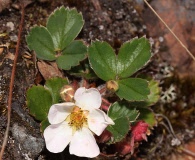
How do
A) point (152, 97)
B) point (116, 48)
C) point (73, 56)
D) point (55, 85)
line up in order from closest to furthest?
point (55, 85), point (73, 56), point (152, 97), point (116, 48)

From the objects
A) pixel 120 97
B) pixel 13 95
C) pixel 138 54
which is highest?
pixel 138 54

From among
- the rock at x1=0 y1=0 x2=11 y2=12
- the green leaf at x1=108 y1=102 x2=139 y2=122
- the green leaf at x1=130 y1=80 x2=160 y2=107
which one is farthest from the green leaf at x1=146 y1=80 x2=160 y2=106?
the rock at x1=0 y1=0 x2=11 y2=12

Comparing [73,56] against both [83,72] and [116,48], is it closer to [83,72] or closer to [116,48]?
[83,72]

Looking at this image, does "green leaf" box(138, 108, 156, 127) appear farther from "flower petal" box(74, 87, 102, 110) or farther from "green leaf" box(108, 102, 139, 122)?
"flower petal" box(74, 87, 102, 110)

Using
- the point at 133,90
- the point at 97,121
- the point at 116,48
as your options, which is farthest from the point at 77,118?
the point at 116,48

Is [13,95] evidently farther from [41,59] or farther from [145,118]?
[145,118]

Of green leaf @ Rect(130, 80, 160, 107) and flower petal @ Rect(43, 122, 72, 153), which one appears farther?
green leaf @ Rect(130, 80, 160, 107)

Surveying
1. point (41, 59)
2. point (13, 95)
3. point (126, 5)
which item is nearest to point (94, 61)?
point (41, 59)
